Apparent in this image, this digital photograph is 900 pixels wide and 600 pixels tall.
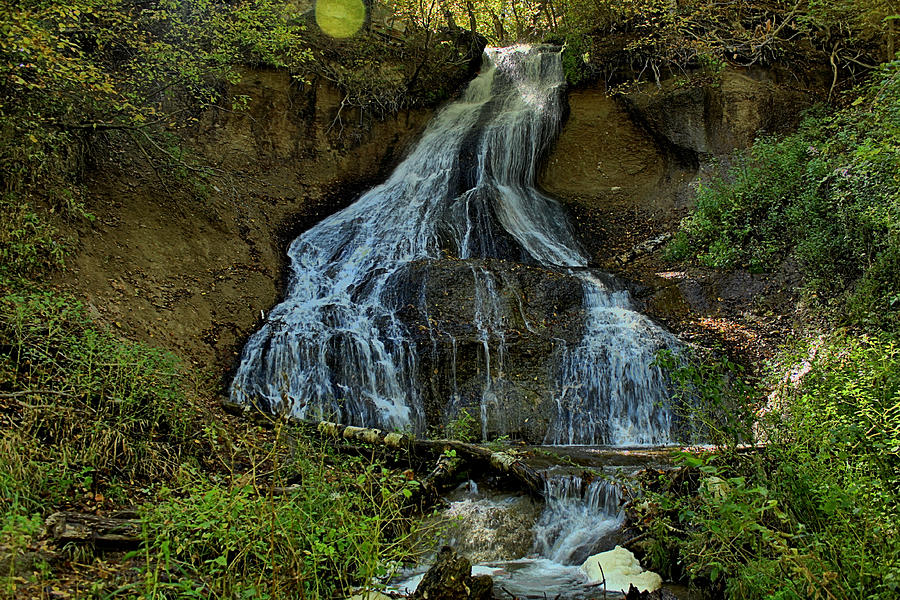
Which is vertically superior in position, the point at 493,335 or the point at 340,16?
the point at 340,16

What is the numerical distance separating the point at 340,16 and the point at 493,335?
12.5 meters

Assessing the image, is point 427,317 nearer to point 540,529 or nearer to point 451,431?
point 451,431

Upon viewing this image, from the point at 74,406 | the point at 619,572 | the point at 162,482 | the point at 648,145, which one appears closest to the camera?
the point at 619,572

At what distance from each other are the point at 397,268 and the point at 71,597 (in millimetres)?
8078

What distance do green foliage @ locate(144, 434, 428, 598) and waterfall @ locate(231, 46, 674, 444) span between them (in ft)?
9.75

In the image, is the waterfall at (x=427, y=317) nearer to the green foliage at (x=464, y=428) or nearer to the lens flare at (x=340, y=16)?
the green foliage at (x=464, y=428)

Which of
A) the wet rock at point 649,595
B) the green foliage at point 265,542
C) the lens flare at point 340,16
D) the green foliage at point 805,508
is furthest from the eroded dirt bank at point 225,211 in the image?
the green foliage at point 805,508

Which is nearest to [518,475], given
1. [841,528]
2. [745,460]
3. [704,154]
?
[745,460]

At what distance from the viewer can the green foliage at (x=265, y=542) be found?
3.04 meters

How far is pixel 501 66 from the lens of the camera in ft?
58.1

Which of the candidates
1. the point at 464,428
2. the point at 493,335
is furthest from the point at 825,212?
the point at 464,428

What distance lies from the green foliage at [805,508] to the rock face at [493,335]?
4.09 metres

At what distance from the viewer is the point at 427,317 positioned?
9.68 meters

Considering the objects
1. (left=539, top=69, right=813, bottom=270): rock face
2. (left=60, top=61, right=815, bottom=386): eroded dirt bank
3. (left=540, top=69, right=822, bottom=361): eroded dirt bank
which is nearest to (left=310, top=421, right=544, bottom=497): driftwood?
(left=60, top=61, right=815, bottom=386): eroded dirt bank
